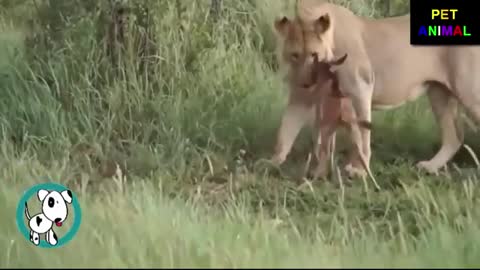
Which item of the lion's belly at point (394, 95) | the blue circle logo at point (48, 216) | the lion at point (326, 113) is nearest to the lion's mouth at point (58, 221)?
the blue circle logo at point (48, 216)

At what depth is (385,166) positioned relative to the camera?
2.31 metres

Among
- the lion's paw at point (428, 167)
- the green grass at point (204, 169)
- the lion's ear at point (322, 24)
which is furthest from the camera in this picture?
the lion's paw at point (428, 167)

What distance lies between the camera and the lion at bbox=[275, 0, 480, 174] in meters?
2.22

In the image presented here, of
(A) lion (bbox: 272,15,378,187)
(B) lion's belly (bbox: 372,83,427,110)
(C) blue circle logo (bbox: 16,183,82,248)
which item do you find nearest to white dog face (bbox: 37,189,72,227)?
(C) blue circle logo (bbox: 16,183,82,248)

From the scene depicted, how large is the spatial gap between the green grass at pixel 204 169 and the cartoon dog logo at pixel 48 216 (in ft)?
0.13

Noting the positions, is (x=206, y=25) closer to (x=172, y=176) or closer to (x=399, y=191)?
(x=172, y=176)

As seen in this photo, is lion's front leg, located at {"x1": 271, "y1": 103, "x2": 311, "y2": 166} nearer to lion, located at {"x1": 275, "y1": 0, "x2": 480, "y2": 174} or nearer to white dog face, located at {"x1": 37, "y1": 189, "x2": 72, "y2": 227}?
lion, located at {"x1": 275, "y1": 0, "x2": 480, "y2": 174}

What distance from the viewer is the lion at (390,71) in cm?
222

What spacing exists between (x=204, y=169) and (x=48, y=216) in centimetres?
55

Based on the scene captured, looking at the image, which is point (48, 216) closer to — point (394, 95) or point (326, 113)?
point (326, 113)

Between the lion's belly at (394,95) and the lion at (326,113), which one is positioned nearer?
the lion at (326,113)

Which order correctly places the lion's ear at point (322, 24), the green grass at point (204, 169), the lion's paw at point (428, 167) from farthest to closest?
1. the lion's paw at point (428, 167)
2. the lion's ear at point (322, 24)
3. the green grass at point (204, 169)

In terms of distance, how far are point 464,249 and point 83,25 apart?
1.19 m

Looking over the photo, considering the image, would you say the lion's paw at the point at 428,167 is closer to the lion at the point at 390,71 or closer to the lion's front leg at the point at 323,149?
the lion at the point at 390,71
